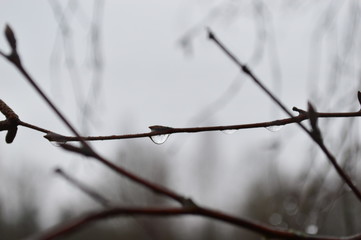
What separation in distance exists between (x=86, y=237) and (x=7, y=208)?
18.6 ft

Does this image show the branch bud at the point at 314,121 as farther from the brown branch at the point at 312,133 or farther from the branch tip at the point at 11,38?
the branch tip at the point at 11,38

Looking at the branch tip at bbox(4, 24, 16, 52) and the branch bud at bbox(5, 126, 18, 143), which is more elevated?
the branch tip at bbox(4, 24, 16, 52)

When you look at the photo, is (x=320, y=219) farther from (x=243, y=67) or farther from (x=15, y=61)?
(x=15, y=61)

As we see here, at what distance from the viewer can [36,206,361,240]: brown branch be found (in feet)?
1.25

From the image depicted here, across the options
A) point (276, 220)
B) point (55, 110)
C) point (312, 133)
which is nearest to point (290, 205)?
point (276, 220)

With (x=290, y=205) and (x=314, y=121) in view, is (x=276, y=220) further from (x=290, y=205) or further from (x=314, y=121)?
(x=314, y=121)

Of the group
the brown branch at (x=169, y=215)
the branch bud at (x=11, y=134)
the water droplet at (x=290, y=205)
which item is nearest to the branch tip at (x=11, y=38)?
the branch bud at (x=11, y=134)

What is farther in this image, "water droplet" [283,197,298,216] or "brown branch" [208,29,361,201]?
"water droplet" [283,197,298,216]

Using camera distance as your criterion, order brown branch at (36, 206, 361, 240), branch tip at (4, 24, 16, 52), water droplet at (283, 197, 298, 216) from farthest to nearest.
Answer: water droplet at (283, 197, 298, 216) < branch tip at (4, 24, 16, 52) < brown branch at (36, 206, 361, 240)

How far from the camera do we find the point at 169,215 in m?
0.49

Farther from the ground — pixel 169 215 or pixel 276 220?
pixel 276 220

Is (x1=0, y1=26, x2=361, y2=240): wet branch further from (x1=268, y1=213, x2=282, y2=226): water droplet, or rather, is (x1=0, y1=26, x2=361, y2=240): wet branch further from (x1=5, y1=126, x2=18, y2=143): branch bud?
(x1=268, y1=213, x2=282, y2=226): water droplet

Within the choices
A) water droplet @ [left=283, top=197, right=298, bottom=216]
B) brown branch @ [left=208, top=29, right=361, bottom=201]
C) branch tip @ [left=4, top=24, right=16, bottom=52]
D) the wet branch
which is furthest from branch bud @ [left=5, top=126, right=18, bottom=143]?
water droplet @ [left=283, top=197, right=298, bottom=216]

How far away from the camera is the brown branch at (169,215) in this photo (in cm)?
38
